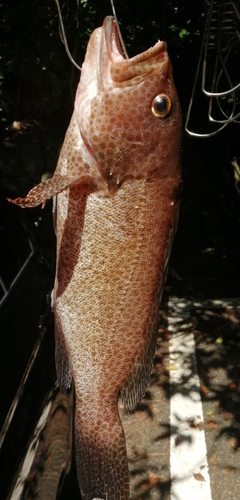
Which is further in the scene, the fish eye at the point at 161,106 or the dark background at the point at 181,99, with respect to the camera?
the dark background at the point at 181,99

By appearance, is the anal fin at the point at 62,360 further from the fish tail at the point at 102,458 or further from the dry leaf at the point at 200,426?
the dry leaf at the point at 200,426

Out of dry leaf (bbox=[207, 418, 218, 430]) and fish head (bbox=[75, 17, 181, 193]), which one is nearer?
fish head (bbox=[75, 17, 181, 193])

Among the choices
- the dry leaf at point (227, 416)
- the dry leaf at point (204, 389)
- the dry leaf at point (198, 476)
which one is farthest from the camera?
the dry leaf at point (204, 389)

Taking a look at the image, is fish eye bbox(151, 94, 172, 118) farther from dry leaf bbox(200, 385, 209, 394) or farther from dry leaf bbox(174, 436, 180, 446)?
dry leaf bbox(200, 385, 209, 394)

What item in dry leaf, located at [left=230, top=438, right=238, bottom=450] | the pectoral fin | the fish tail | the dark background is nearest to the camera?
the pectoral fin

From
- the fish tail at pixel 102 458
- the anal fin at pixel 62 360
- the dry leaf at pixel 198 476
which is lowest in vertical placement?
the dry leaf at pixel 198 476

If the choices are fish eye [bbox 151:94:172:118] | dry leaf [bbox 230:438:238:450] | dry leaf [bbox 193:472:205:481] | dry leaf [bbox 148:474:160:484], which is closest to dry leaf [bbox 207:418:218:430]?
dry leaf [bbox 230:438:238:450]

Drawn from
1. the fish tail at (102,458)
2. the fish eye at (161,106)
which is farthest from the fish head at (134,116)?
the fish tail at (102,458)

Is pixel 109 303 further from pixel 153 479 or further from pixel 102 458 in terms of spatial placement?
pixel 153 479

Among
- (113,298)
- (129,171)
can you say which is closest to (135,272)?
(113,298)
